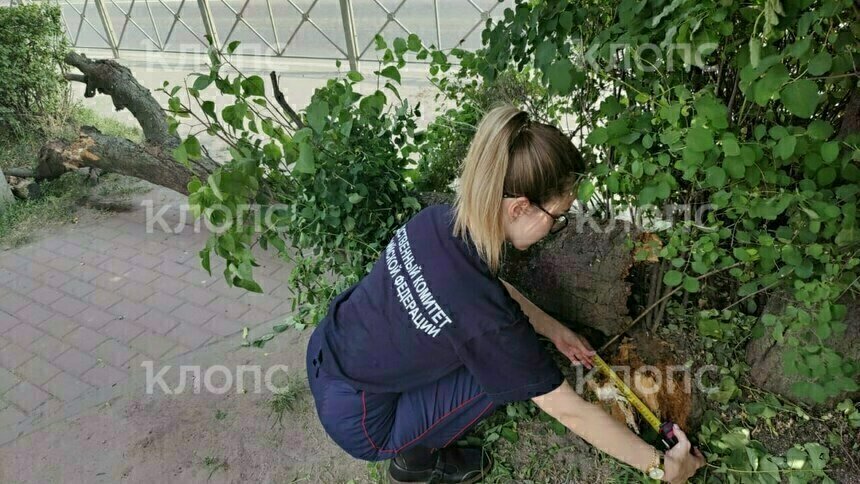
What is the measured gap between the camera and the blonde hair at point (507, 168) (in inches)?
62.0

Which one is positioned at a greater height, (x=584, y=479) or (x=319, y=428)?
(x=584, y=479)

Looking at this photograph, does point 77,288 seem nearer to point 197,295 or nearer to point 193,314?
point 197,295

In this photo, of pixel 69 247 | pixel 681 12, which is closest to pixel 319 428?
pixel 681 12

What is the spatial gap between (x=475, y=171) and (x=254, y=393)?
73.8 inches

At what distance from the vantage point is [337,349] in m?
1.97

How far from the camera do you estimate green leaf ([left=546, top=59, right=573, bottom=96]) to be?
1582 mm

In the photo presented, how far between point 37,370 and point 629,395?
3.16 m

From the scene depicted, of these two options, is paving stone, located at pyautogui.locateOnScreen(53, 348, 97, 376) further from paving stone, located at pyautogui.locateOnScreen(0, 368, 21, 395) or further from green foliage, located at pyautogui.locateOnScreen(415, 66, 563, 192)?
green foliage, located at pyautogui.locateOnScreen(415, 66, 563, 192)

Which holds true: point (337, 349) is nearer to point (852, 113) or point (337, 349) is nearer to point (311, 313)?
point (311, 313)

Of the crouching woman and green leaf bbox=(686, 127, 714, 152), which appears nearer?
green leaf bbox=(686, 127, 714, 152)

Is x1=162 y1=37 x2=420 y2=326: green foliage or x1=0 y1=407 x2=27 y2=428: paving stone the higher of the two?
x1=162 y1=37 x2=420 y2=326: green foliage

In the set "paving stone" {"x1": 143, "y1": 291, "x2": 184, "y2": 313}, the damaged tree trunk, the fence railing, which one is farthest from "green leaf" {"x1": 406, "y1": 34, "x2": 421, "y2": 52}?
the fence railing

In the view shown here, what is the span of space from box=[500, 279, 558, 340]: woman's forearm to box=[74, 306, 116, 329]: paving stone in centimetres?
277

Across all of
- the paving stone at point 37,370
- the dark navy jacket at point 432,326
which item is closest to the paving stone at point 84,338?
the paving stone at point 37,370
